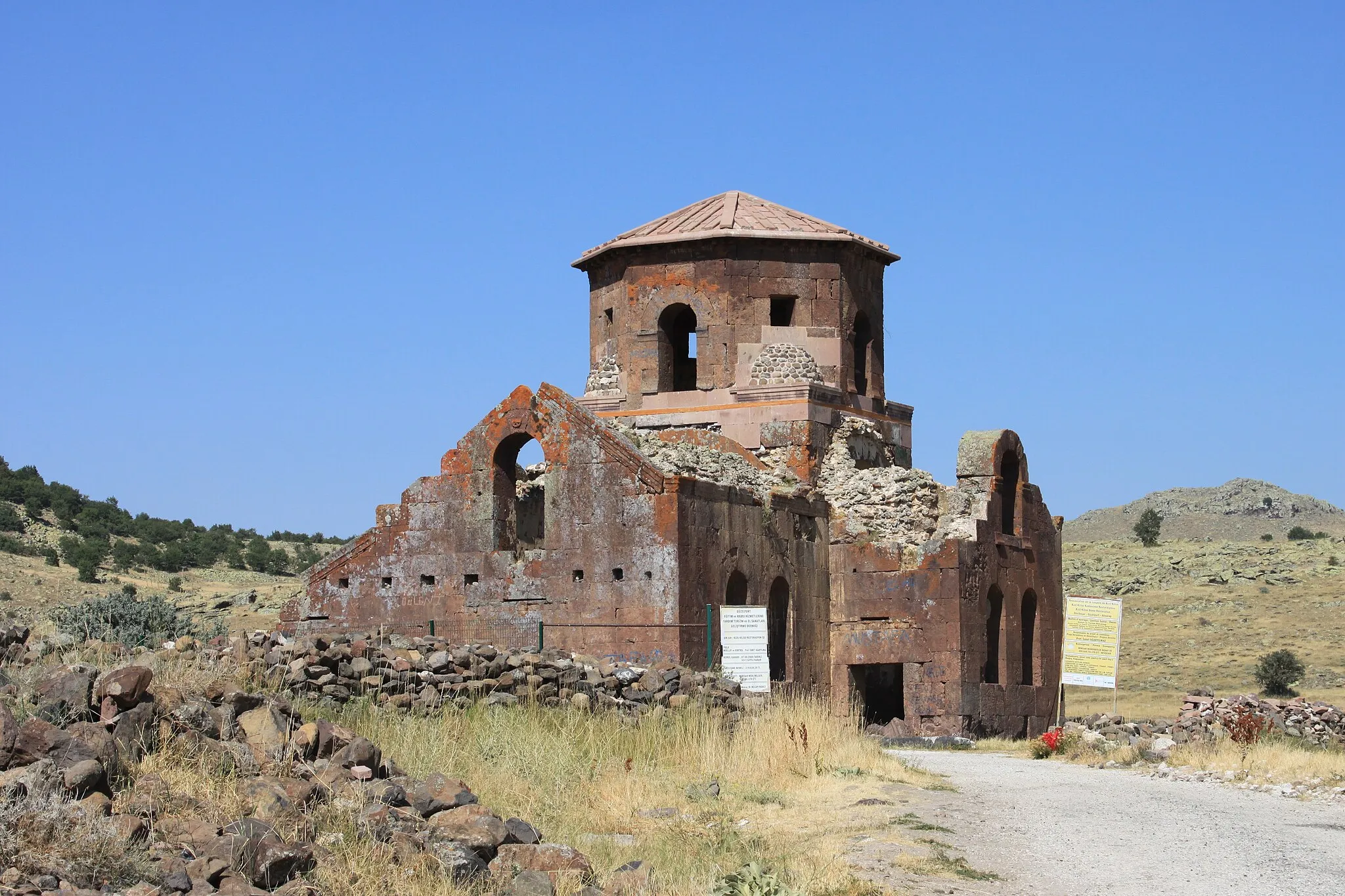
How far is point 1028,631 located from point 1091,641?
4457 millimetres

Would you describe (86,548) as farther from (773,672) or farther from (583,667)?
(583,667)

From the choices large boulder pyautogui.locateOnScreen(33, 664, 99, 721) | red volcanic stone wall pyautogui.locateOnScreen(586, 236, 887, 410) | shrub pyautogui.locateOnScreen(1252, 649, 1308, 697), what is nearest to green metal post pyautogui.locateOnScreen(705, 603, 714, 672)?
red volcanic stone wall pyautogui.locateOnScreen(586, 236, 887, 410)

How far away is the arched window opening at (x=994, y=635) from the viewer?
78.7 feet

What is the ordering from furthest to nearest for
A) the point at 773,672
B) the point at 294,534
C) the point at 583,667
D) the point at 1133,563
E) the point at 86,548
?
the point at 294,534, the point at 1133,563, the point at 86,548, the point at 773,672, the point at 583,667

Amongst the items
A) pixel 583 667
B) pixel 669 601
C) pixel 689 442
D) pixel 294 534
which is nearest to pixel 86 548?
pixel 294 534

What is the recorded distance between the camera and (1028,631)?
Result: 83.3 ft

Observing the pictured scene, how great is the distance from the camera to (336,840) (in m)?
8.38

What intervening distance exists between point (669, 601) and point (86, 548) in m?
34.2

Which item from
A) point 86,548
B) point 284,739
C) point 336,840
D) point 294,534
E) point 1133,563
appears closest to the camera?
point 336,840

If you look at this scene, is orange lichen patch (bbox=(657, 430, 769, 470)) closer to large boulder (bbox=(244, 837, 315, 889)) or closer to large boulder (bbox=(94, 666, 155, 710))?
large boulder (bbox=(94, 666, 155, 710))

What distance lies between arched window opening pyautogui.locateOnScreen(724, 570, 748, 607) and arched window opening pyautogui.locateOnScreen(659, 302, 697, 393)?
190 inches

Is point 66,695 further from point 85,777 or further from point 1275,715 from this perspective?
point 1275,715

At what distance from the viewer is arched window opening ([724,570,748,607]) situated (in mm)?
21328

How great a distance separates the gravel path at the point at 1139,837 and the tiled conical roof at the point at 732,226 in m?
12.2
